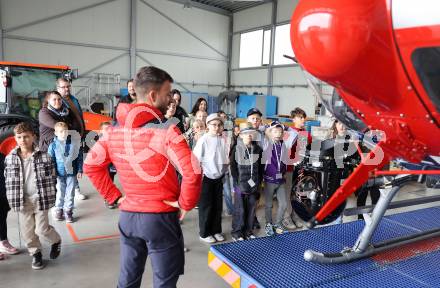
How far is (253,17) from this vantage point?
17.2m

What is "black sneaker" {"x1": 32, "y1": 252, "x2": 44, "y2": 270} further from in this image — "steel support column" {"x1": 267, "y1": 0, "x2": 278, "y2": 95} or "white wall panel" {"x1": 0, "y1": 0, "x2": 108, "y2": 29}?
"steel support column" {"x1": 267, "y1": 0, "x2": 278, "y2": 95}

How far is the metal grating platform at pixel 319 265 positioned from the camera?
2248mm

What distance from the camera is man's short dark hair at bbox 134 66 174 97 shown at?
6.02 ft

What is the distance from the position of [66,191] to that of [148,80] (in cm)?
309

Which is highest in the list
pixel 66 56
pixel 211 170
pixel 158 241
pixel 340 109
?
pixel 66 56

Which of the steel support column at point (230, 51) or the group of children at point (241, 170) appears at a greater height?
the steel support column at point (230, 51)

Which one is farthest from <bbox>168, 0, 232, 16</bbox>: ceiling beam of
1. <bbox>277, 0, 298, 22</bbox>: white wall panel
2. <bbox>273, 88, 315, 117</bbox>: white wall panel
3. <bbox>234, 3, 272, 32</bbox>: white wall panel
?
<bbox>273, 88, 315, 117</bbox>: white wall panel

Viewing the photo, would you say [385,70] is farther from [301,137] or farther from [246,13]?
[246,13]

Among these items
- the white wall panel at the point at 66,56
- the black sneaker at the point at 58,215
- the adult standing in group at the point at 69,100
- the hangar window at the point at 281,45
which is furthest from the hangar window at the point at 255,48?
Answer: the black sneaker at the point at 58,215

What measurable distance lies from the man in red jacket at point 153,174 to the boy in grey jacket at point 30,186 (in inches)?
53.5

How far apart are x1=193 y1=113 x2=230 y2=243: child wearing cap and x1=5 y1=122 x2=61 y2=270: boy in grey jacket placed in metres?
1.48

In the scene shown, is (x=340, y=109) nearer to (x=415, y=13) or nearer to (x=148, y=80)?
(x=415, y=13)

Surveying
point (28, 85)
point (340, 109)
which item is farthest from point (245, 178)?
point (28, 85)

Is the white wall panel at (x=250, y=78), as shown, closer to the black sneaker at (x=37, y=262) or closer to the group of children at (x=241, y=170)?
the group of children at (x=241, y=170)
